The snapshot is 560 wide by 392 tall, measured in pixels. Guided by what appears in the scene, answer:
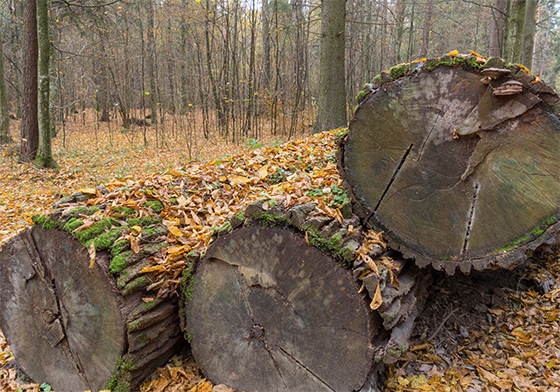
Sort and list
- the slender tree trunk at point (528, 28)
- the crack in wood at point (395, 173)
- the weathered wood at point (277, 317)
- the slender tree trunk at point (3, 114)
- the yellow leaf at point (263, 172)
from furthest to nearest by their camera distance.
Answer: the slender tree trunk at point (3, 114)
the slender tree trunk at point (528, 28)
the yellow leaf at point (263, 172)
the crack in wood at point (395, 173)
the weathered wood at point (277, 317)

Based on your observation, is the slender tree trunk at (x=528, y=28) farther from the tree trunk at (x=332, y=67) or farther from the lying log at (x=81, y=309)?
the lying log at (x=81, y=309)

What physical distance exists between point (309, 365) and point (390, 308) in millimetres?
600

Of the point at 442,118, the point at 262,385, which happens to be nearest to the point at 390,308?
the point at 262,385

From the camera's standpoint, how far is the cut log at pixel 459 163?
1745mm

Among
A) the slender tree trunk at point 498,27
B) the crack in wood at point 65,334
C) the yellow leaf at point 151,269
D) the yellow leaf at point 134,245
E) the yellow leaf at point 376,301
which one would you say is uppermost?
the slender tree trunk at point 498,27

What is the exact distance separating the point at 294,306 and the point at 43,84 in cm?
831

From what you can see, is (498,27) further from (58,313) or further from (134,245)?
(58,313)

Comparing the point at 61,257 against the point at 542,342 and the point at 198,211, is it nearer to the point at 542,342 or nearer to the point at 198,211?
the point at 198,211

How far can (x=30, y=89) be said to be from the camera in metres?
8.03

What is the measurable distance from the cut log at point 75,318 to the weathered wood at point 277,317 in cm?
32

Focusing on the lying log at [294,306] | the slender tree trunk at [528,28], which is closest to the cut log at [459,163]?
the lying log at [294,306]

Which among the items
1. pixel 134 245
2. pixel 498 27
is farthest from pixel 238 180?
pixel 498 27

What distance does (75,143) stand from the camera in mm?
12062

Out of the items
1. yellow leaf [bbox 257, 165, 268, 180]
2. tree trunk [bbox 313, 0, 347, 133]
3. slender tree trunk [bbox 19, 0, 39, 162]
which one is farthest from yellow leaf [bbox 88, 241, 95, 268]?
slender tree trunk [bbox 19, 0, 39, 162]
